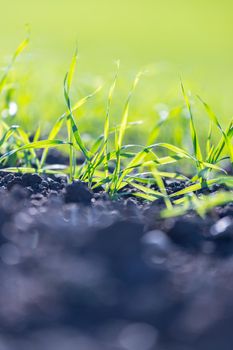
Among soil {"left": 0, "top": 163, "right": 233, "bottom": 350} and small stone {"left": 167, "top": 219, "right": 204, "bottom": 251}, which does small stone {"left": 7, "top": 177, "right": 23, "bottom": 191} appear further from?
small stone {"left": 167, "top": 219, "right": 204, "bottom": 251}

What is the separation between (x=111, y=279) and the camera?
191cm

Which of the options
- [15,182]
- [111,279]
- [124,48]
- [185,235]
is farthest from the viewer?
[124,48]

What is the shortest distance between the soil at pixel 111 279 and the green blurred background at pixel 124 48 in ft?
3.49

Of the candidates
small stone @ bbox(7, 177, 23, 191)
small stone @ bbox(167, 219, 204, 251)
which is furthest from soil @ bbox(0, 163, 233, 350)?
small stone @ bbox(7, 177, 23, 191)

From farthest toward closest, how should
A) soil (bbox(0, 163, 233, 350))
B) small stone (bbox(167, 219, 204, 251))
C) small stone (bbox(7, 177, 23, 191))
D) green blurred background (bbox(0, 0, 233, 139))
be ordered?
1. green blurred background (bbox(0, 0, 233, 139))
2. small stone (bbox(7, 177, 23, 191))
3. small stone (bbox(167, 219, 204, 251))
4. soil (bbox(0, 163, 233, 350))

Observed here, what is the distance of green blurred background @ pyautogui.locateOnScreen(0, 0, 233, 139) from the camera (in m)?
4.94

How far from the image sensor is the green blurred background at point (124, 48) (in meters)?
4.94

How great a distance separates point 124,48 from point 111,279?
14755 mm

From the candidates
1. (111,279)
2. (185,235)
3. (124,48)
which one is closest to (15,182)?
(185,235)

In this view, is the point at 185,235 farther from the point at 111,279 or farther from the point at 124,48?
the point at 124,48

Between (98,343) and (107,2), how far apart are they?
32.6 meters

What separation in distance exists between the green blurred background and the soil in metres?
1.07

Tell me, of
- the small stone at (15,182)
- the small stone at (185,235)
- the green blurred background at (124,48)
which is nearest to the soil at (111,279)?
the small stone at (185,235)

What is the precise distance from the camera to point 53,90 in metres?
5.27
